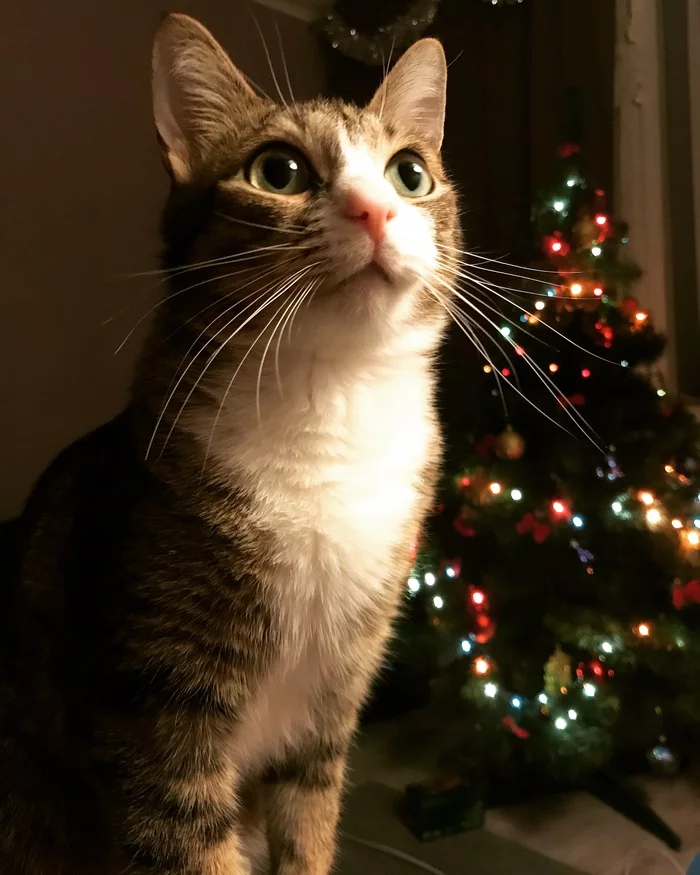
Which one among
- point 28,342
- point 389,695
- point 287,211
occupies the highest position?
point 287,211

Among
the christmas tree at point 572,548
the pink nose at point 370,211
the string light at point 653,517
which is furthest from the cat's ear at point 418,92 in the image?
the string light at point 653,517

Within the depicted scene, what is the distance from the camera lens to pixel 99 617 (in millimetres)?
764

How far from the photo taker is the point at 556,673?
1.37 m

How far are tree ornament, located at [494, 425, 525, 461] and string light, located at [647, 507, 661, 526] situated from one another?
278mm

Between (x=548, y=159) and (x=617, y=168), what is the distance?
0.34 metres

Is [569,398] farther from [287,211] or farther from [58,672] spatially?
[58,672]

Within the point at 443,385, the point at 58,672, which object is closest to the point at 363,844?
the point at 58,672

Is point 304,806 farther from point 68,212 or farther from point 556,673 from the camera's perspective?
point 68,212

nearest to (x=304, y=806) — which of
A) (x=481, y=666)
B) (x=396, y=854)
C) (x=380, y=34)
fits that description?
(x=396, y=854)

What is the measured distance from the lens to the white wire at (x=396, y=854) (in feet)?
4.14

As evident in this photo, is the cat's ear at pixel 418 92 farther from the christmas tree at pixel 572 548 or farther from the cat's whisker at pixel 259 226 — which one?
the christmas tree at pixel 572 548

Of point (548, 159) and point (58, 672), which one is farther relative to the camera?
point (548, 159)

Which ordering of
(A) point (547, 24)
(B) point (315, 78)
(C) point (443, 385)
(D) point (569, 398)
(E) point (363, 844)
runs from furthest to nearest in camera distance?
(B) point (315, 78) → (C) point (443, 385) → (A) point (547, 24) → (D) point (569, 398) → (E) point (363, 844)

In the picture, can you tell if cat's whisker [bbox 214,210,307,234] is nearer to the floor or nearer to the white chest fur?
the white chest fur
